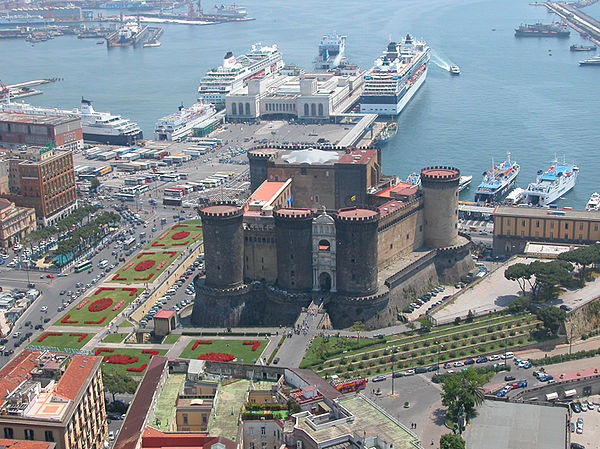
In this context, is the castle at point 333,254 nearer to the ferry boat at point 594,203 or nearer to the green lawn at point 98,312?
the green lawn at point 98,312

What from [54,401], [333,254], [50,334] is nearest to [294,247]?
[333,254]

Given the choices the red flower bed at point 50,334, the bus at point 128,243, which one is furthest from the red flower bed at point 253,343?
the bus at point 128,243

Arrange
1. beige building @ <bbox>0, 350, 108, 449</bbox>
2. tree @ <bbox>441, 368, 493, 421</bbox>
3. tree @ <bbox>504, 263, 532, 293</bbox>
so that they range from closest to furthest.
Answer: beige building @ <bbox>0, 350, 108, 449</bbox>, tree @ <bbox>441, 368, 493, 421</bbox>, tree @ <bbox>504, 263, 532, 293</bbox>

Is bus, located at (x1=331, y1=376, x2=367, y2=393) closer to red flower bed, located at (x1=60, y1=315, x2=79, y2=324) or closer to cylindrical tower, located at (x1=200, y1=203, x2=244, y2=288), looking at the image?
cylindrical tower, located at (x1=200, y1=203, x2=244, y2=288)

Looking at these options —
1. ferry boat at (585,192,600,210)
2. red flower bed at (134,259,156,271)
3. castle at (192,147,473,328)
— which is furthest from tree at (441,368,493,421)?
ferry boat at (585,192,600,210)

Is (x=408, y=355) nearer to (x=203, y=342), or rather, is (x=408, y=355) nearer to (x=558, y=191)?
(x=203, y=342)

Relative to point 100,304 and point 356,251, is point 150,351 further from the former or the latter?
point 356,251

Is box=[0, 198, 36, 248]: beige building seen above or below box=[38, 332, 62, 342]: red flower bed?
above
